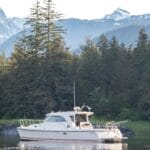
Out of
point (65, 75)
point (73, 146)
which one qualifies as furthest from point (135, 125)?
point (73, 146)

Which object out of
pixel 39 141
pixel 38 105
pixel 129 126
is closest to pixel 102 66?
pixel 38 105

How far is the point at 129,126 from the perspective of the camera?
3196 inches

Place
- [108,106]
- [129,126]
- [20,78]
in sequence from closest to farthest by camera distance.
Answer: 1. [129,126]
2. [108,106]
3. [20,78]

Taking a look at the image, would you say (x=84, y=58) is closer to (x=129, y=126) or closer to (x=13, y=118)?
(x=13, y=118)

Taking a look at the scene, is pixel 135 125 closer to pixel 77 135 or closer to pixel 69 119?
pixel 69 119

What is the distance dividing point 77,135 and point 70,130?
0.86 m

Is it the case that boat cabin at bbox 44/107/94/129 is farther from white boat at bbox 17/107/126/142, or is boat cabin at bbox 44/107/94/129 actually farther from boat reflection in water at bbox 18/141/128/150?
boat reflection in water at bbox 18/141/128/150

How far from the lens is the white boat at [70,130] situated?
210ft

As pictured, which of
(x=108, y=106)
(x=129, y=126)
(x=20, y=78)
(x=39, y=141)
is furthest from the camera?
(x=20, y=78)

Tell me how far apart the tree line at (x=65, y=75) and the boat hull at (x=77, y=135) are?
79.3 ft

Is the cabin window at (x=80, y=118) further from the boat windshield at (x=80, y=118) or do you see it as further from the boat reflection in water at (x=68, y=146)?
the boat reflection in water at (x=68, y=146)

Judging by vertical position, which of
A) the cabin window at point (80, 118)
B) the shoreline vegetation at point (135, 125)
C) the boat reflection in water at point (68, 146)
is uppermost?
the cabin window at point (80, 118)

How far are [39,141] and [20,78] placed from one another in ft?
109

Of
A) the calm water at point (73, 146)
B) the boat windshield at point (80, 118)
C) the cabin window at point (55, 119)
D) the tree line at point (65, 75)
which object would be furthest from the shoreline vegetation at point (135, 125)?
the calm water at point (73, 146)
